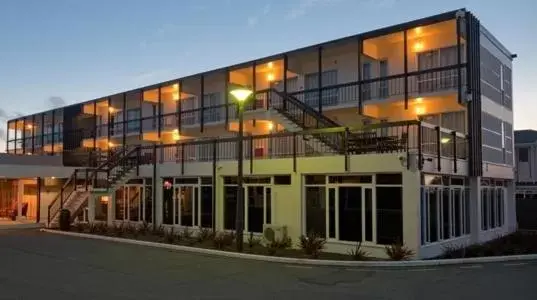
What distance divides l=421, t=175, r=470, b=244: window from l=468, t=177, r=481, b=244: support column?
0.14 m

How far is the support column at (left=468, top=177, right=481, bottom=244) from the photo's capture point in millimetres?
19641

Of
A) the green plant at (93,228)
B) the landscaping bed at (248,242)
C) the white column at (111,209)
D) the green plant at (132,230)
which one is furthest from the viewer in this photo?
the white column at (111,209)

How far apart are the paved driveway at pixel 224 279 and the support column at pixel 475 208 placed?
470 cm

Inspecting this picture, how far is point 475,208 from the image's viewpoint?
776 inches

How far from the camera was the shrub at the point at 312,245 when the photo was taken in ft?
52.6

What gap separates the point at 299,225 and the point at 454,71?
8.24m

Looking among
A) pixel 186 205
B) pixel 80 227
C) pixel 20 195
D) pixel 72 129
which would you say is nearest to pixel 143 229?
pixel 186 205

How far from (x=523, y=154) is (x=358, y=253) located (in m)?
29.1

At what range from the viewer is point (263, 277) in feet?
41.9

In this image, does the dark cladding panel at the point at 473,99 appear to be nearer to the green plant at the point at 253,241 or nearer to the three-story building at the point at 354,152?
the three-story building at the point at 354,152

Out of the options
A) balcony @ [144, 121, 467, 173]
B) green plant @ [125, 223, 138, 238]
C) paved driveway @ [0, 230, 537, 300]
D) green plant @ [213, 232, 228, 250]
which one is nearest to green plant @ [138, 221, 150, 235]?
green plant @ [125, 223, 138, 238]

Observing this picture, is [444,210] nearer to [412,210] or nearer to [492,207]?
[412,210]

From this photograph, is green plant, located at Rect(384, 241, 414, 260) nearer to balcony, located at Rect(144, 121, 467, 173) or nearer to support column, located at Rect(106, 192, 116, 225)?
balcony, located at Rect(144, 121, 467, 173)

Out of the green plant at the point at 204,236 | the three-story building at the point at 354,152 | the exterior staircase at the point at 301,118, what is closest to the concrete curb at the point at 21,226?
the three-story building at the point at 354,152
